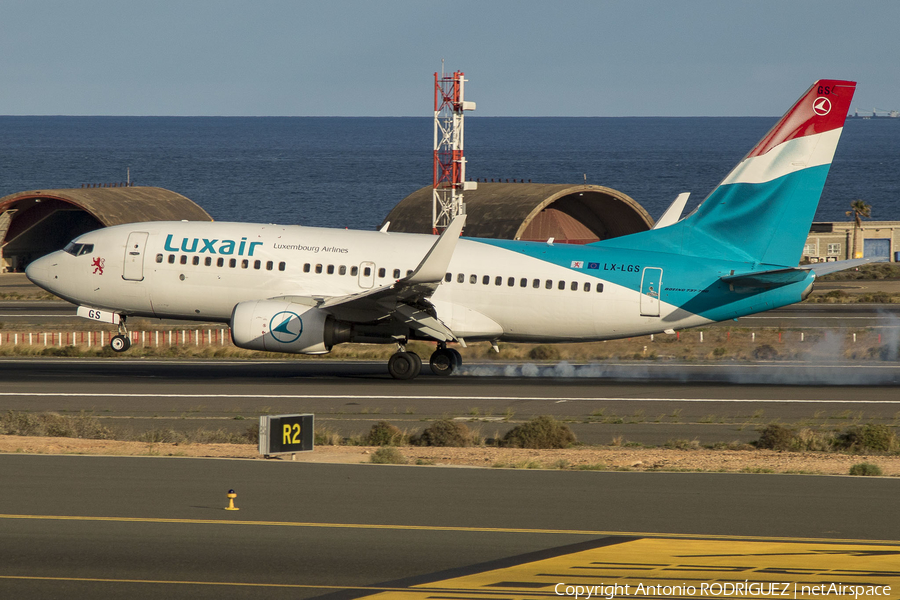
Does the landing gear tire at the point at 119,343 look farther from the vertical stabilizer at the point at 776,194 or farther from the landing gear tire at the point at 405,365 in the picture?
the vertical stabilizer at the point at 776,194

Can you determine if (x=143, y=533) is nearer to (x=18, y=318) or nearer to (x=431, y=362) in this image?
(x=431, y=362)

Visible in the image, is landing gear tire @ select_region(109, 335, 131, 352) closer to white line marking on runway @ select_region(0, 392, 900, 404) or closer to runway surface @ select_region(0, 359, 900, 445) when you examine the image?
runway surface @ select_region(0, 359, 900, 445)

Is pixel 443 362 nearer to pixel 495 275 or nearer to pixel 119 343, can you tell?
pixel 495 275

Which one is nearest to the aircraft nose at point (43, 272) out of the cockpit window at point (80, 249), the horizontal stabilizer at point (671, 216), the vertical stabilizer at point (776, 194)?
the cockpit window at point (80, 249)

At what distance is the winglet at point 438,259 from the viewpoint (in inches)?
1123

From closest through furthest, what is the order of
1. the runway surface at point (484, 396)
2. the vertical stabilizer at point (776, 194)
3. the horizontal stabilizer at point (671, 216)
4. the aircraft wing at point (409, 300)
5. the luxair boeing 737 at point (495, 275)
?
1. the runway surface at point (484, 396)
2. the aircraft wing at point (409, 300)
3. the vertical stabilizer at point (776, 194)
4. the luxair boeing 737 at point (495, 275)
5. the horizontal stabilizer at point (671, 216)

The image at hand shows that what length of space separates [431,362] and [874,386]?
13975mm

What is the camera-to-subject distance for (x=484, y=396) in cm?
3012

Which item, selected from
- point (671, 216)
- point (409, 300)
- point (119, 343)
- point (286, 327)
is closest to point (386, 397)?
point (409, 300)

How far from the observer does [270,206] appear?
16562 cm

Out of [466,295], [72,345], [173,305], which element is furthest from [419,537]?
[72,345]

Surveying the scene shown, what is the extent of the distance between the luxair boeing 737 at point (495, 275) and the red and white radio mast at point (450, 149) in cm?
3175

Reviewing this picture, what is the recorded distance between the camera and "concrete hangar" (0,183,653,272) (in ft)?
233

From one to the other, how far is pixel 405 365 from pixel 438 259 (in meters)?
5.18
